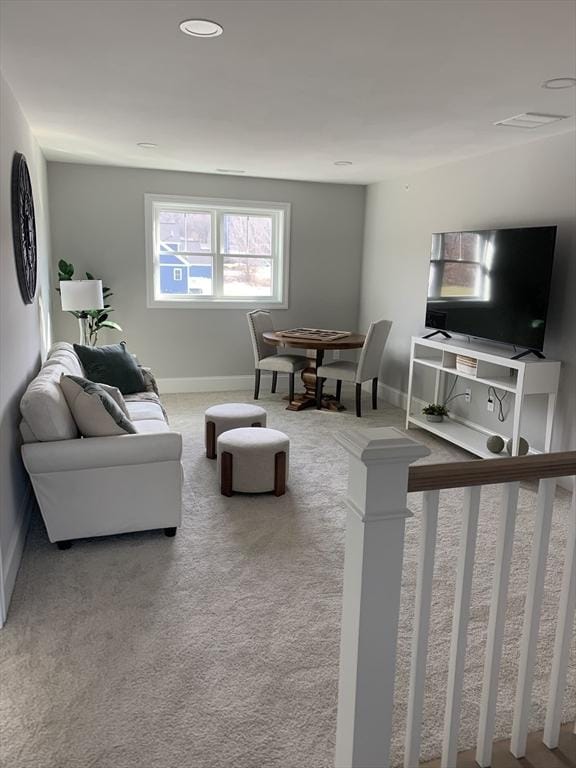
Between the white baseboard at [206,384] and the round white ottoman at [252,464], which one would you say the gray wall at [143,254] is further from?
the round white ottoman at [252,464]

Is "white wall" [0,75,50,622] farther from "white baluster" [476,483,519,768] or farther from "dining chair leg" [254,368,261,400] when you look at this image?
"dining chair leg" [254,368,261,400]

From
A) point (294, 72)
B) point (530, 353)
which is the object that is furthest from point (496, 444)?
point (294, 72)

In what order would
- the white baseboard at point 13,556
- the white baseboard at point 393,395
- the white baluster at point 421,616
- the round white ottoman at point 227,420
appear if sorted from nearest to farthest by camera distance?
1. the white baluster at point 421,616
2. the white baseboard at point 13,556
3. the round white ottoman at point 227,420
4. the white baseboard at point 393,395

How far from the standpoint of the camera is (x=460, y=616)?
139 cm

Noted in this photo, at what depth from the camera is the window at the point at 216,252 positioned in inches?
251

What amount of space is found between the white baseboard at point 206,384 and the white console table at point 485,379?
A: 2.13 m

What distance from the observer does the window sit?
637cm

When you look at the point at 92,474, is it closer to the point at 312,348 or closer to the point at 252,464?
the point at 252,464

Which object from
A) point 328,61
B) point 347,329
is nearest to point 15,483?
point 328,61

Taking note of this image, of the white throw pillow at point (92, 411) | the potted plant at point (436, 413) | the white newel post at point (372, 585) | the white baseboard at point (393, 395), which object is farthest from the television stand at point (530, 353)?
the white newel post at point (372, 585)

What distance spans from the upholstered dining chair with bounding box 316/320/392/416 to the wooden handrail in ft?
14.1

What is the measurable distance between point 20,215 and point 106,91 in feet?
2.83

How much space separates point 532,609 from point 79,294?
417 cm

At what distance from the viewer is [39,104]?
144 inches
